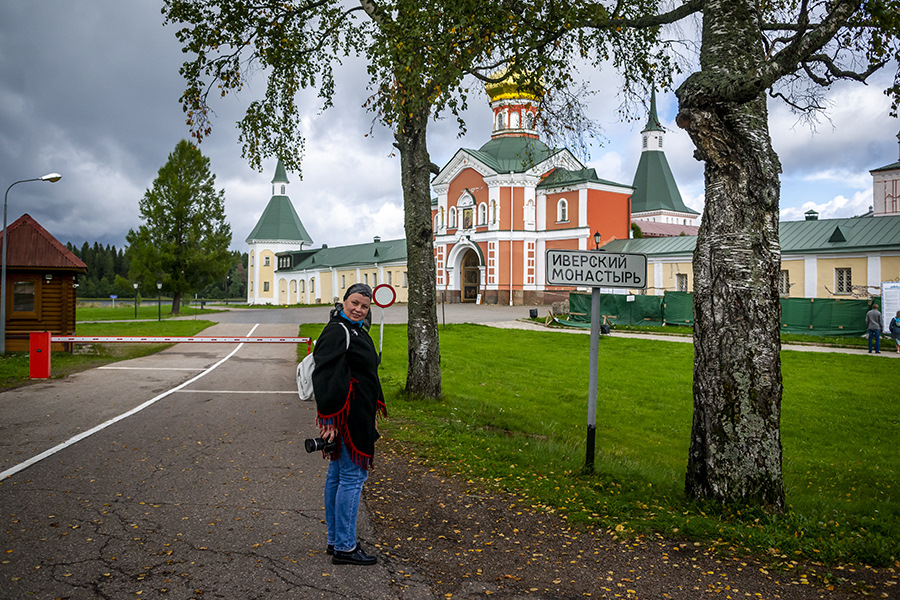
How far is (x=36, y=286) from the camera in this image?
20984 millimetres

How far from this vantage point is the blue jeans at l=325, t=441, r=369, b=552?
4465 millimetres

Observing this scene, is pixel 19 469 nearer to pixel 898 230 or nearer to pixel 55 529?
pixel 55 529

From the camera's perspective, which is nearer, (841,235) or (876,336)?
(876,336)

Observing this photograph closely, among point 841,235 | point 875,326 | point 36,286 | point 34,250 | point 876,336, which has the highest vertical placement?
point 841,235

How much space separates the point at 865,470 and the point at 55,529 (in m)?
9.61

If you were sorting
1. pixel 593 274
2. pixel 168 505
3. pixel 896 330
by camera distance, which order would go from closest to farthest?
pixel 168 505
pixel 593 274
pixel 896 330

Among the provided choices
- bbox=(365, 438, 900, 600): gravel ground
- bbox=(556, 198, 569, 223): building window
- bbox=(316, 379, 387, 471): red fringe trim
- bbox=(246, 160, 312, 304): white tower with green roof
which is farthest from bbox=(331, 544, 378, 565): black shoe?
bbox=(246, 160, 312, 304): white tower with green roof

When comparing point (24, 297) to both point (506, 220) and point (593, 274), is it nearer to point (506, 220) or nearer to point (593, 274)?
→ point (593, 274)

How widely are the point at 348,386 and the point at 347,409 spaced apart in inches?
6.8

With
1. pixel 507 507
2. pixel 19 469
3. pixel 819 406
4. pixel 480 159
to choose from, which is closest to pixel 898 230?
pixel 819 406

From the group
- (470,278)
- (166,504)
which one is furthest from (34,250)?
(470,278)

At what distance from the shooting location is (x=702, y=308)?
5.81 m

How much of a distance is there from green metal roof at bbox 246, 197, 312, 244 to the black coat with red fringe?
86.6 meters

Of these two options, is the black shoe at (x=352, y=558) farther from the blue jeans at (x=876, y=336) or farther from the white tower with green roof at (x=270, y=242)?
the white tower with green roof at (x=270, y=242)
